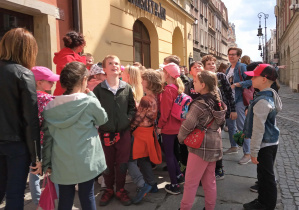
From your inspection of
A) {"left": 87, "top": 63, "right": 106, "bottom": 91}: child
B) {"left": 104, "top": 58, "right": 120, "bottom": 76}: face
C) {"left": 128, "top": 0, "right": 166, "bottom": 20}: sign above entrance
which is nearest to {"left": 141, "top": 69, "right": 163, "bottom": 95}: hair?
{"left": 104, "top": 58, "right": 120, "bottom": 76}: face

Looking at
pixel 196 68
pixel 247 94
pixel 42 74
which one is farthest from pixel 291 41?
pixel 42 74

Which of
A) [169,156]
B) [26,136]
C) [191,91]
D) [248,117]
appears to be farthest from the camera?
[191,91]

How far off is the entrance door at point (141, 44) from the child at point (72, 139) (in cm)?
778

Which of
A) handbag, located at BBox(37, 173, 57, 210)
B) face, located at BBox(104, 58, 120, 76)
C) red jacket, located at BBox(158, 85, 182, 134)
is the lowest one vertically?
handbag, located at BBox(37, 173, 57, 210)

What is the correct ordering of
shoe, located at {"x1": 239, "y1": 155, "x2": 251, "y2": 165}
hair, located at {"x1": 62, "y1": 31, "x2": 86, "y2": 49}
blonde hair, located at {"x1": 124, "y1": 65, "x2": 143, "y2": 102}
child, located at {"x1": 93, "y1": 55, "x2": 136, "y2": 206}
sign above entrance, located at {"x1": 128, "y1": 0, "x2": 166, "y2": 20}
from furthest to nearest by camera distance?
sign above entrance, located at {"x1": 128, "y1": 0, "x2": 166, "y2": 20}, shoe, located at {"x1": 239, "y1": 155, "x2": 251, "y2": 165}, hair, located at {"x1": 62, "y1": 31, "x2": 86, "y2": 49}, blonde hair, located at {"x1": 124, "y1": 65, "x2": 143, "y2": 102}, child, located at {"x1": 93, "y1": 55, "x2": 136, "y2": 206}

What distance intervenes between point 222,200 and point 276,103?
134 centimetres

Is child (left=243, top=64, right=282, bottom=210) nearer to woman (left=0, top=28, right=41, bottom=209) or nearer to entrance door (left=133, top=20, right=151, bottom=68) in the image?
woman (left=0, top=28, right=41, bottom=209)

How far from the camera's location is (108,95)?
304cm

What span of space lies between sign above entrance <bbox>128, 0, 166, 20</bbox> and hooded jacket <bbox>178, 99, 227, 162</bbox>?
6.80 meters

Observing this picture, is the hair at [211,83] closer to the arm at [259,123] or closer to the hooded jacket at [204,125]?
the hooded jacket at [204,125]

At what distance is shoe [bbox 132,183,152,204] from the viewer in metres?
3.12

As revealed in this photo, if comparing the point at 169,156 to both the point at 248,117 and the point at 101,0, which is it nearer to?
the point at 248,117

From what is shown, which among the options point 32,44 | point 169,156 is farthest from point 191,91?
point 32,44

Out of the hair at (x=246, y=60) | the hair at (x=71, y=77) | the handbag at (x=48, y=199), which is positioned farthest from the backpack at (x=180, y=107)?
the hair at (x=246, y=60)
